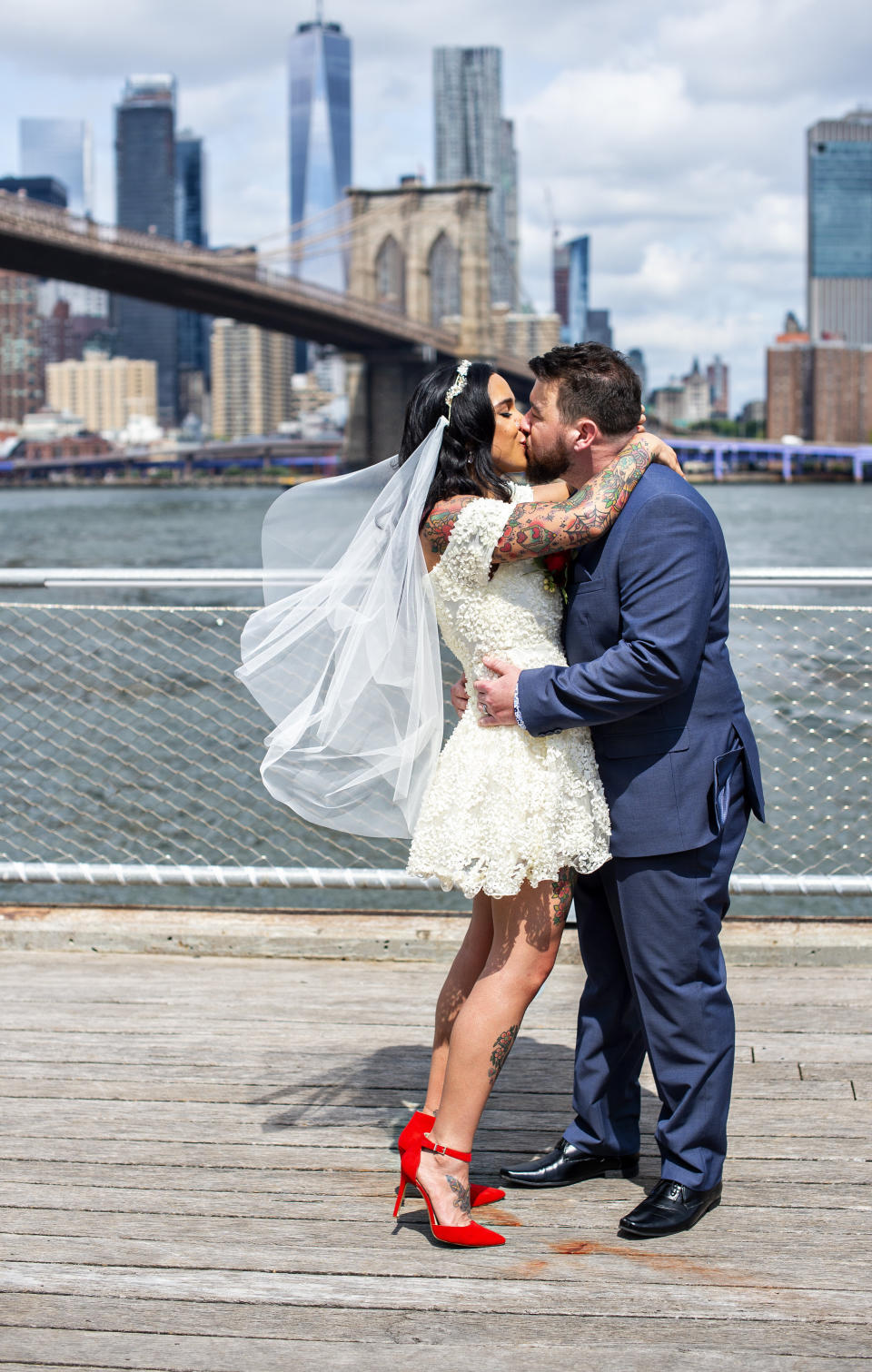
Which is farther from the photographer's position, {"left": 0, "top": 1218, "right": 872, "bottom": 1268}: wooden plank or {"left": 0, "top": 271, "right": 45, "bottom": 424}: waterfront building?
{"left": 0, "top": 271, "right": 45, "bottom": 424}: waterfront building

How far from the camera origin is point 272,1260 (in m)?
1.64

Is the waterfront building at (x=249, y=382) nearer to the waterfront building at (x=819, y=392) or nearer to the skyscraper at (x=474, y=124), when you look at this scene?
the waterfront building at (x=819, y=392)

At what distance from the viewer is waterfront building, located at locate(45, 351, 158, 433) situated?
12369 cm

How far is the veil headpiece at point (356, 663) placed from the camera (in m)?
1.83

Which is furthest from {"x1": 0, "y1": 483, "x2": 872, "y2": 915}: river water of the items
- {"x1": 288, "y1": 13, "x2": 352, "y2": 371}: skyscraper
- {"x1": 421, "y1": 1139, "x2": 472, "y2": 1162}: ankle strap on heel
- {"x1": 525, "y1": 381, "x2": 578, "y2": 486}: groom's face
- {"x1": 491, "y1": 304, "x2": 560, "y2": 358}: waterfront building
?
{"x1": 288, "y1": 13, "x2": 352, "y2": 371}: skyscraper

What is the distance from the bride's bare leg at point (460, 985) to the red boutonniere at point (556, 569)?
41cm

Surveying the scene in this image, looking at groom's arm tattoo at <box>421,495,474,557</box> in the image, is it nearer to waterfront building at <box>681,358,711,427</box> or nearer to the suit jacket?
the suit jacket

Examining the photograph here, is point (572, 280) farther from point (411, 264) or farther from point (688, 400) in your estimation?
point (411, 264)

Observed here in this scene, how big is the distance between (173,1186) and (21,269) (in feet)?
82.7

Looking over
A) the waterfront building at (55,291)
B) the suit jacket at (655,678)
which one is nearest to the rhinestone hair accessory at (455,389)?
the suit jacket at (655,678)

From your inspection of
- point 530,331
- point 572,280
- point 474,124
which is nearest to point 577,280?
point 572,280

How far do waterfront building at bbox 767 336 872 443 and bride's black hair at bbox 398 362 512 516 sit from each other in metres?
85.6

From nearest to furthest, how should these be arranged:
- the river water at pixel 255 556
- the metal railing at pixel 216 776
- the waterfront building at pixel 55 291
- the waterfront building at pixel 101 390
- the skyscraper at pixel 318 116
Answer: the metal railing at pixel 216 776 < the river water at pixel 255 556 < the waterfront building at pixel 101 390 < the waterfront building at pixel 55 291 < the skyscraper at pixel 318 116

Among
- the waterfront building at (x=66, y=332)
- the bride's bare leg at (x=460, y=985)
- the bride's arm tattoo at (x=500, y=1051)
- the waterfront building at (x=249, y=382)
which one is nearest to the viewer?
the bride's arm tattoo at (x=500, y=1051)
